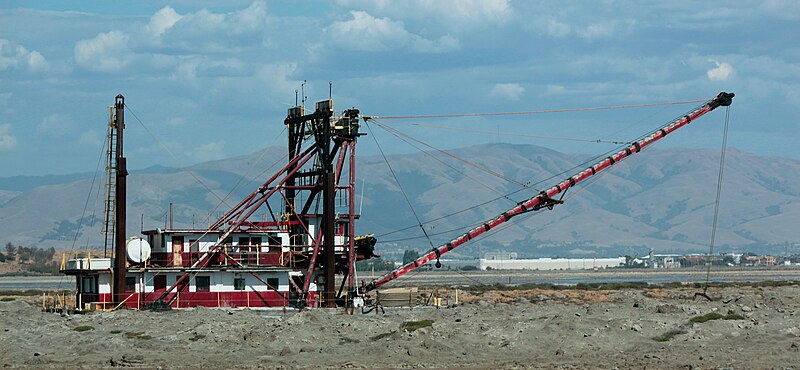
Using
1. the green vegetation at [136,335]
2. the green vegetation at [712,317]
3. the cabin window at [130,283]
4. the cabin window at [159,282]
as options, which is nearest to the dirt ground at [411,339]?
the green vegetation at [136,335]

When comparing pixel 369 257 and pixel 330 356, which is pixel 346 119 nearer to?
pixel 369 257

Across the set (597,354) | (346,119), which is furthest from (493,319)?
(346,119)

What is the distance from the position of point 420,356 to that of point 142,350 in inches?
435

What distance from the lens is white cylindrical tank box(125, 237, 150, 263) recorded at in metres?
60.2

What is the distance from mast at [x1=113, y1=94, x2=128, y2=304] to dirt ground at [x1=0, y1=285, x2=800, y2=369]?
2221mm

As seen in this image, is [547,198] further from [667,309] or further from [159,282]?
[159,282]

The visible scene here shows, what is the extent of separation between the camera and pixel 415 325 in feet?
174

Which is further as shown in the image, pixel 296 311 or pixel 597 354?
pixel 296 311

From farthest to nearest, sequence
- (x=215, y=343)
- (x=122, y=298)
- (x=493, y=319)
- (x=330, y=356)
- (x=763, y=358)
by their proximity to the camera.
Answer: (x=122, y=298), (x=493, y=319), (x=215, y=343), (x=330, y=356), (x=763, y=358)

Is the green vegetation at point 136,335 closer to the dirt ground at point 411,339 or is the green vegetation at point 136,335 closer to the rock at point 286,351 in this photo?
the dirt ground at point 411,339

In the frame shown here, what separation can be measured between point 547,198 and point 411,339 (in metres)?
19.6

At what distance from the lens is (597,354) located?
4672cm

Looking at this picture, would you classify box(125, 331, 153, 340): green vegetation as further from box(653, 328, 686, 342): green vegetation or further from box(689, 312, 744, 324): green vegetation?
box(689, 312, 744, 324): green vegetation

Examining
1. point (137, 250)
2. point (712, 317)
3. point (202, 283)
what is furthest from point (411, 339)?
point (137, 250)
